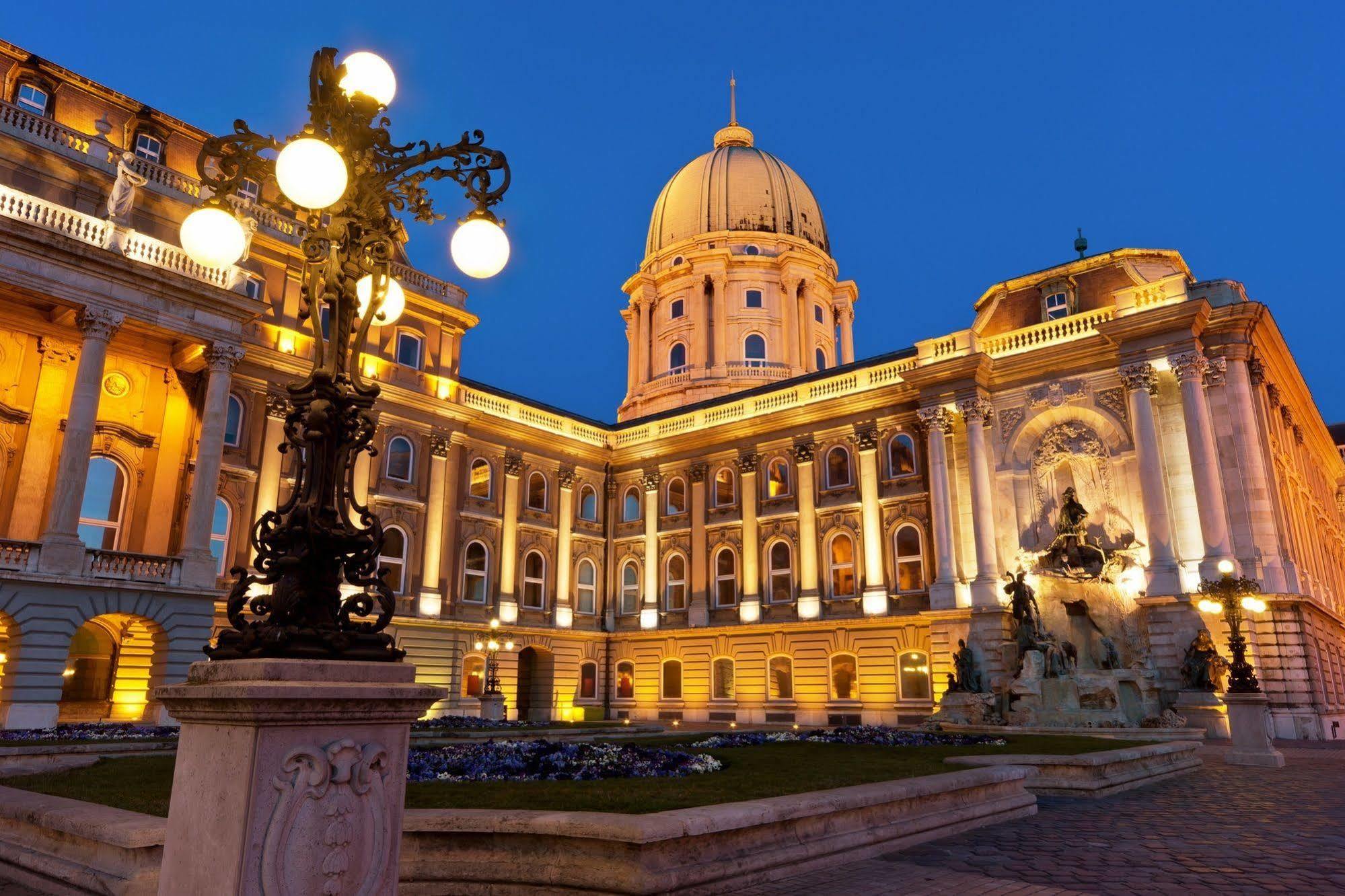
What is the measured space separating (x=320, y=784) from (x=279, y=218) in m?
33.4

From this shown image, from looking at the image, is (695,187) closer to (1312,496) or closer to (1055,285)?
(1055,285)

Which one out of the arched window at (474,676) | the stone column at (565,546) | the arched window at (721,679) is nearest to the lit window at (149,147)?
the stone column at (565,546)

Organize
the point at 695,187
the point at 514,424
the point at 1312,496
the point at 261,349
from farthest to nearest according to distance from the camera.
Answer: the point at 695,187 → the point at 514,424 → the point at 1312,496 → the point at 261,349

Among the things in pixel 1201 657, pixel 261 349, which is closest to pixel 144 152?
pixel 261 349

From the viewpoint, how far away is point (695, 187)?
60469 millimetres

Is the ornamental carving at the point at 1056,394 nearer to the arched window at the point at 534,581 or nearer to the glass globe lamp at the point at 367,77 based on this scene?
the arched window at the point at 534,581

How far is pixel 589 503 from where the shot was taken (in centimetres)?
4253

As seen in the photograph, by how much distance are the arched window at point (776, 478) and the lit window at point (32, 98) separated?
29118 millimetres

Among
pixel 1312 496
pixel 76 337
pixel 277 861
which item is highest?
pixel 76 337

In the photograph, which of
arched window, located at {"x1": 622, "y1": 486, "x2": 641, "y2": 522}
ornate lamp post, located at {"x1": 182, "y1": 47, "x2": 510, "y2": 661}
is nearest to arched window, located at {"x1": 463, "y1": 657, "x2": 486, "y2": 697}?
arched window, located at {"x1": 622, "y1": 486, "x2": 641, "y2": 522}

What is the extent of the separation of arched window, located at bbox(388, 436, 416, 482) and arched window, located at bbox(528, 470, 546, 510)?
5.97 meters

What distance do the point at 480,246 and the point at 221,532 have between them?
26435 millimetres

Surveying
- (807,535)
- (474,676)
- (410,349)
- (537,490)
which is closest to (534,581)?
(537,490)

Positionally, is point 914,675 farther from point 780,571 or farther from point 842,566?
point 780,571
